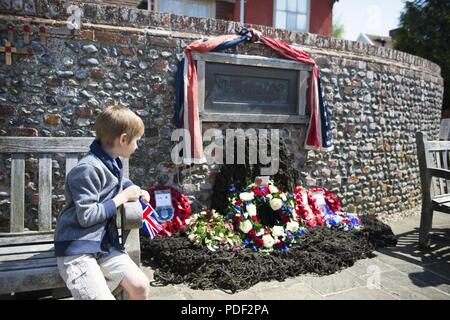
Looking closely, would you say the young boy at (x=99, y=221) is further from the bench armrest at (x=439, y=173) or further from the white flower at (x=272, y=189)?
the bench armrest at (x=439, y=173)

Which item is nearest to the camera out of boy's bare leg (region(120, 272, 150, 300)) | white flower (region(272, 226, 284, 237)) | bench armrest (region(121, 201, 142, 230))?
boy's bare leg (region(120, 272, 150, 300))

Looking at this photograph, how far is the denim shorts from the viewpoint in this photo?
2125 mm

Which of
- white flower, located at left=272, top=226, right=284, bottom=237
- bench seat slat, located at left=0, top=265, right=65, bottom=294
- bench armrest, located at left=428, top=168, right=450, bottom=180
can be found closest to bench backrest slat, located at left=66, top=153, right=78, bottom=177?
bench seat slat, located at left=0, top=265, right=65, bottom=294

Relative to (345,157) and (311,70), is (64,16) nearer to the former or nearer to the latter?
(311,70)

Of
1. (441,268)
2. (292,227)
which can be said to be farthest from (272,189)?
(441,268)

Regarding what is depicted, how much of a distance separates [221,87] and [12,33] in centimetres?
230

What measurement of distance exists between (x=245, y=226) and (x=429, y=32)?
36.6ft

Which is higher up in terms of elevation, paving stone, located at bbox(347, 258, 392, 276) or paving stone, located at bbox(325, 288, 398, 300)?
paving stone, located at bbox(347, 258, 392, 276)

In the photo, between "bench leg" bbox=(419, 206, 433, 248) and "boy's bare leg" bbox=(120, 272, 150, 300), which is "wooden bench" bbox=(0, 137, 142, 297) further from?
"bench leg" bbox=(419, 206, 433, 248)

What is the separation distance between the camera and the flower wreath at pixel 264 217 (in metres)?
4.12

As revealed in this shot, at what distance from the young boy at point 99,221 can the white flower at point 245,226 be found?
6.05ft

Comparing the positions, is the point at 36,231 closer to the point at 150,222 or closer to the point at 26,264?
the point at 26,264
